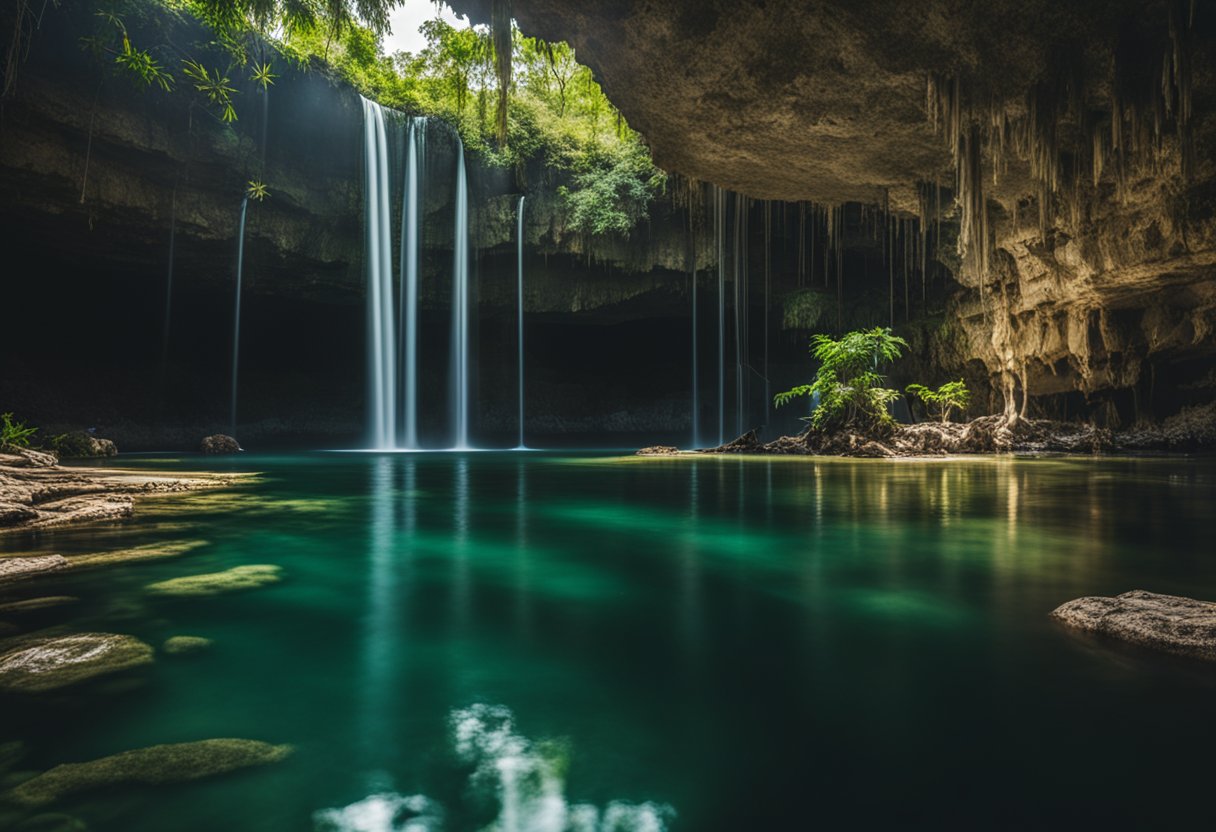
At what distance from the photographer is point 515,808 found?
1.14m

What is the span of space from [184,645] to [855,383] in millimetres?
13116

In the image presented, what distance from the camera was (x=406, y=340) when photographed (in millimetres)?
18734

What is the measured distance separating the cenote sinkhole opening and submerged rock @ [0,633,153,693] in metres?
0.02

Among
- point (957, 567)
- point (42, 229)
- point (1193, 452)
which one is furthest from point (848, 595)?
point (42, 229)

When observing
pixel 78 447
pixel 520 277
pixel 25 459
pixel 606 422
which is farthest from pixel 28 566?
pixel 606 422

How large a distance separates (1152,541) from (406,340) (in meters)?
18.0

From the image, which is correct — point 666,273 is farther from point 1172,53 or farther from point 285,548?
point 285,548

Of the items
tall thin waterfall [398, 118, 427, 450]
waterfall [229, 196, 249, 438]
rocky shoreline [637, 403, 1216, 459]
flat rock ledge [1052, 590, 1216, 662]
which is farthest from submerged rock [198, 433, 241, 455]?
flat rock ledge [1052, 590, 1216, 662]

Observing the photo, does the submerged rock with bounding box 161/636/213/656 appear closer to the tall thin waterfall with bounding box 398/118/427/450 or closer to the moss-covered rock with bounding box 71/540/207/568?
the moss-covered rock with bounding box 71/540/207/568

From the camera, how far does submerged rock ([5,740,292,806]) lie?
117cm

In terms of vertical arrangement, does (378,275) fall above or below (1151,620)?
above

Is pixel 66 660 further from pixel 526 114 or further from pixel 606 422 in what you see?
pixel 606 422

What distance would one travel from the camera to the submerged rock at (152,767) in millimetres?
1168

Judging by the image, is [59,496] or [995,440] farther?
[995,440]
